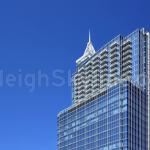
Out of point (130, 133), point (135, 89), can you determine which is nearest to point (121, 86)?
point (135, 89)

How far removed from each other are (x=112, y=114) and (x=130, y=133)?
1213 cm

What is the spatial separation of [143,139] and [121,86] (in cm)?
2273

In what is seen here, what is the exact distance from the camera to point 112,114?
199000mm

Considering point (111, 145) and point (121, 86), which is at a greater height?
point (121, 86)

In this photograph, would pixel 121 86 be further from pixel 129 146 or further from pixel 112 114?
pixel 129 146

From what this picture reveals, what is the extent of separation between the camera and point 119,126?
193375 millimetres

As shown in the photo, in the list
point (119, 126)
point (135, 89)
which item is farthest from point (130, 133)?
point (135, 89)

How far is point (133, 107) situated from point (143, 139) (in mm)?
13324

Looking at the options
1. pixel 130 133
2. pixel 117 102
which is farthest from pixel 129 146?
pixel 117 102

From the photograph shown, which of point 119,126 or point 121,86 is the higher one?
point 121,86

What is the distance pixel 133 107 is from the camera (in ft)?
643

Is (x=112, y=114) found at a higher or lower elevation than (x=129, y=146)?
higher

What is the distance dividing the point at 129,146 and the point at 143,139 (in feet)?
33.7

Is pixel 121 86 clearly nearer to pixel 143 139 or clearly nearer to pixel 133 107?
pixel 133 107
